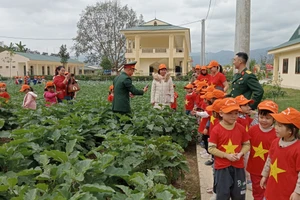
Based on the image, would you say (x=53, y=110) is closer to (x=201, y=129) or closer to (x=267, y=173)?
(x=201, y=129)

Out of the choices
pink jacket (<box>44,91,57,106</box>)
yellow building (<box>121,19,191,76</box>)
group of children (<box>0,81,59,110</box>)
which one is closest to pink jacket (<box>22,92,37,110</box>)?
group of children (<box>0,81,59,110</box>)

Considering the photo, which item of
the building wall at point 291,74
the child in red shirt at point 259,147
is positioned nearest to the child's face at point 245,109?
the child in red shirt at point 259,147

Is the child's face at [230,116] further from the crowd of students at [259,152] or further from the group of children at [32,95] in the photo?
the group of children at [32,95]

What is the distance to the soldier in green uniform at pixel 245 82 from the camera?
409 centimetres

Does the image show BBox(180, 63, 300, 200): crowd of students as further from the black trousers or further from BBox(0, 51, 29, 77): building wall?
BBox(0, 51, 29, 77): building wall

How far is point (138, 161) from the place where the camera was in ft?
10.1

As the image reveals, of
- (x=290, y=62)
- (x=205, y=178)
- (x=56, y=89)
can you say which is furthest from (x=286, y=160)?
(x=290, y=62)

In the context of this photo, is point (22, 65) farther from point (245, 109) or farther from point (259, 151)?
point (259, 151)

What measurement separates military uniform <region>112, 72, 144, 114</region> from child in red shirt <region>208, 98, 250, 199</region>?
99.0 inches

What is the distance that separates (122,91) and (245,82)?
7.24 feet

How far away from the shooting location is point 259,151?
311 cm

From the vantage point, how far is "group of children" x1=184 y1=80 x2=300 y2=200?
2.47 meters

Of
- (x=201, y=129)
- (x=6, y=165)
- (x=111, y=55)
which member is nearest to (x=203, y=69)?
(x=201, y=129)

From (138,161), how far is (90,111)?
335 cm
